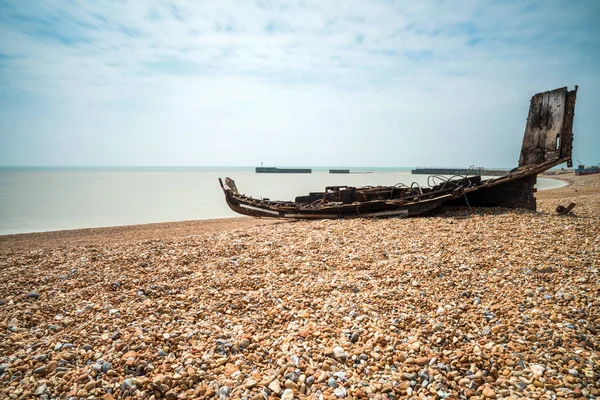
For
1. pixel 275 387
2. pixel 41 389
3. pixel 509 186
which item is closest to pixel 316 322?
pixel 275 387

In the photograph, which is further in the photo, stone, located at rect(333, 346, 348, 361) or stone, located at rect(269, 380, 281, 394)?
stone, located at rect(333, 346, 348, 361)

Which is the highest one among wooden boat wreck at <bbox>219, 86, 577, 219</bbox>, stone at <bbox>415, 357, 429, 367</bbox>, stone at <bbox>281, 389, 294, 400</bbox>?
wooden boat wreck at <bbox>219, 86, 577, 219</bbox>

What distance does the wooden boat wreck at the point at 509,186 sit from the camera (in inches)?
406

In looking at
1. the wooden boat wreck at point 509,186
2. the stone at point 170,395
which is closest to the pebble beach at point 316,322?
the stone at point 170,395

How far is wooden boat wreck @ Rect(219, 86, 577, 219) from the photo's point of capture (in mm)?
10312

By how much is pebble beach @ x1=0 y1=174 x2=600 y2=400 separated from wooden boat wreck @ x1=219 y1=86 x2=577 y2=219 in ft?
10.7

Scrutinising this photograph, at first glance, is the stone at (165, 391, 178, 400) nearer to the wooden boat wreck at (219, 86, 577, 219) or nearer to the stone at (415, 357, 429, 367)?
the stone at (415, 357, 429, 367)

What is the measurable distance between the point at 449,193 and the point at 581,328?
7.43m

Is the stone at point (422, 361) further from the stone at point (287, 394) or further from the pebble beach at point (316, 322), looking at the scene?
the stone at point (287, 394)

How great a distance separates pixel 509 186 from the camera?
35.7 ft

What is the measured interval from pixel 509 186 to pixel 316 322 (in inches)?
386

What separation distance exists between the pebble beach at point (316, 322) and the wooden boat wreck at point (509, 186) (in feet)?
10.7

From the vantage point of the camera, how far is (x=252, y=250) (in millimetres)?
7707

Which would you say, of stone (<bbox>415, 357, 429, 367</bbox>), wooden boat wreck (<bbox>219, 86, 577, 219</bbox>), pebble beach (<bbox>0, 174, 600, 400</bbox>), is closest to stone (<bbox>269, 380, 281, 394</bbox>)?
pebble beach (<bbox>0, 174, 600, 400</bbox>)
